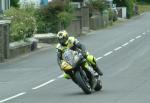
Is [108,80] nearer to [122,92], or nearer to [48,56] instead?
[122,92]

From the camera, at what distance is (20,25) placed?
3256 centimetres

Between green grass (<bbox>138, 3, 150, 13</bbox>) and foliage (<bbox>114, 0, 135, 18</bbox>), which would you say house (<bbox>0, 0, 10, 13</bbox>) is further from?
green grass (<bbox>138, 3, 150, 13</bbox>)

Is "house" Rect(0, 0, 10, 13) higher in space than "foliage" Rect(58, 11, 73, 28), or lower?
higher

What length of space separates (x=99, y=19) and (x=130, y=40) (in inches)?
601

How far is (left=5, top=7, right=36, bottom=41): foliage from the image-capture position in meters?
32.1

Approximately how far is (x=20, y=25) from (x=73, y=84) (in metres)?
14.2

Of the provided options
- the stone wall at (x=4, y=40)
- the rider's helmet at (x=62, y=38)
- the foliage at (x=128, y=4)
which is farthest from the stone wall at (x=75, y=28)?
the rider's helmet at (x=62, y=38)

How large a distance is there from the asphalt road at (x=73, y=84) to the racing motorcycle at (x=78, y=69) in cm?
25

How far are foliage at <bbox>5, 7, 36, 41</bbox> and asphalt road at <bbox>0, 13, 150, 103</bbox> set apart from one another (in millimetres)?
1352

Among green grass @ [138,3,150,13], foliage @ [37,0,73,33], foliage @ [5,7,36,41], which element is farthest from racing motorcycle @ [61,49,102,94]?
green grass @ [138,3,150,13]

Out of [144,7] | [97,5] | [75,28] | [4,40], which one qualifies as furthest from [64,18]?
[144,7]

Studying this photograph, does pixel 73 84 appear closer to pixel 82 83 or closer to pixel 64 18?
pixel 82 83

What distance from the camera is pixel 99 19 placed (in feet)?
175

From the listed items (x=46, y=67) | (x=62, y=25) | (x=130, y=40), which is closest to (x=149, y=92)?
(x=46, y=67)
